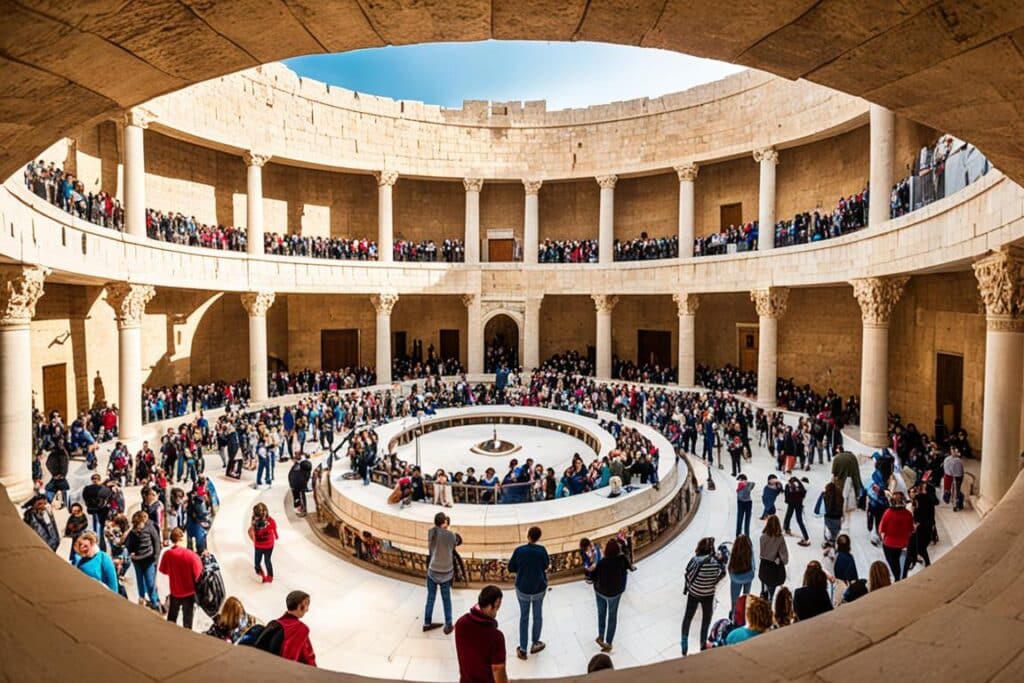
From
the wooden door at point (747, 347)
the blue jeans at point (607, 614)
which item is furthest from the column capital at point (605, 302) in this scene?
the blue jeans at point (607, 614)

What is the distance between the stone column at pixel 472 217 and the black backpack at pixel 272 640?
2143 cm

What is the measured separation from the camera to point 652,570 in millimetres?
8531

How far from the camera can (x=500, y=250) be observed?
27984 mm

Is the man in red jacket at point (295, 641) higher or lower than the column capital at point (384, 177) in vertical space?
lower

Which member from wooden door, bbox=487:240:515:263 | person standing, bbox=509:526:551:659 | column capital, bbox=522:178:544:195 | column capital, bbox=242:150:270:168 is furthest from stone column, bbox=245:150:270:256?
person standing, bbox=509:526:551:659

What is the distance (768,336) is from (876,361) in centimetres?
454

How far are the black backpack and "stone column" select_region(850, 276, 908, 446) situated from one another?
15.8m

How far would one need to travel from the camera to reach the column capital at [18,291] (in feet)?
31.9

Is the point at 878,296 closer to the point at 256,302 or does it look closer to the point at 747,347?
the point at 747,347

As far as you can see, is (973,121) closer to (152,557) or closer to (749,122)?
(152,557)

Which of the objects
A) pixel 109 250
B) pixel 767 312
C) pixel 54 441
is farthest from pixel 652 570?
pixel 109 250

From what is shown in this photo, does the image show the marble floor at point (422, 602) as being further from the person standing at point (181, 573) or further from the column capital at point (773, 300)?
the column capital at point (773, 300)

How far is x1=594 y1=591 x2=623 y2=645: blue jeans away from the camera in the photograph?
6305mm

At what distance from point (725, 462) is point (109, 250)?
17.6 m
